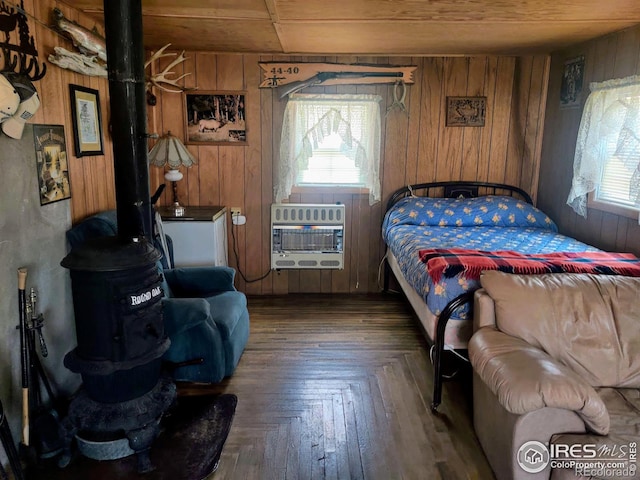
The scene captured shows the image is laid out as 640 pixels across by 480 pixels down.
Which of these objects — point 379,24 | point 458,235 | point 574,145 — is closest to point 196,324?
point 458,235

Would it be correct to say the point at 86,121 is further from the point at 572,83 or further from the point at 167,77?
the point at 572,83

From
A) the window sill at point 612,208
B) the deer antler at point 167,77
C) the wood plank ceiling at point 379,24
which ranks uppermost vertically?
the wood plank ceiling at point 379,24

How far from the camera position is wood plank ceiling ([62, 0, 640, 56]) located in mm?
2682

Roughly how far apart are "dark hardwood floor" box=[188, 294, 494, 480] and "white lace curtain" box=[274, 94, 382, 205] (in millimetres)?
1368

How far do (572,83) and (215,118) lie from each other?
120 inches

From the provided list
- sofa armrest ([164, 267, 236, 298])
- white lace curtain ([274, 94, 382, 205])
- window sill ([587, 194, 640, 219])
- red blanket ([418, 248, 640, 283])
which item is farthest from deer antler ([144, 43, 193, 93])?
window sill ([587, 194, 640, 219])

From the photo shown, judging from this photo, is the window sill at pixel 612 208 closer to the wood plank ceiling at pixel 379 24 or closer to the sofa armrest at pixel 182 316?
the wood plank ceiling at pixel 379 24

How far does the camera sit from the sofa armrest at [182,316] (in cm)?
247

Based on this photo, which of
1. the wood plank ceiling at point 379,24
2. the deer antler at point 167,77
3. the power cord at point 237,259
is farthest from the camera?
the power cord at point 237,259

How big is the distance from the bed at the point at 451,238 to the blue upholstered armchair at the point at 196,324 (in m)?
1.15

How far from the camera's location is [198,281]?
10.5 ft

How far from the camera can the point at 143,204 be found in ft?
7.27

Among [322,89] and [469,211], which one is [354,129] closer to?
[322,89]

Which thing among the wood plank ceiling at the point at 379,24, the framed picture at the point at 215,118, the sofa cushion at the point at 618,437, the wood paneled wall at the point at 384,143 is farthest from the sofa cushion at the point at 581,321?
the framed picture at the point at 215,118
